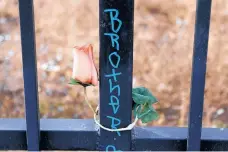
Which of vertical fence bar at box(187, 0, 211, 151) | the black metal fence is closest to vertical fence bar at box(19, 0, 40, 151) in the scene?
the black metal fence

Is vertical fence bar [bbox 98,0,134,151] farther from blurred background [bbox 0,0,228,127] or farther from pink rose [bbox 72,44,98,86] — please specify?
blurred background [bbox 0,0,228,127]

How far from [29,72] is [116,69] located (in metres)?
0.18

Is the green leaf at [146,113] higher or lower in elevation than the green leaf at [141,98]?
lower

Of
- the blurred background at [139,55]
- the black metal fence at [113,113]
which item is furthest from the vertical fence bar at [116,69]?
the blurred background at [139,55]

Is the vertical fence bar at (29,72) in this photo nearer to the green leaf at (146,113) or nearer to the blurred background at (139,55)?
the green leaf at (146,113)

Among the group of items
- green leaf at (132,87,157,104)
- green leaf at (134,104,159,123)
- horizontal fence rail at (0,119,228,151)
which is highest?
green leaf at (132,87,157,104)

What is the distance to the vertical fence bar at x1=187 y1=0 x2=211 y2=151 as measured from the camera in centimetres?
86

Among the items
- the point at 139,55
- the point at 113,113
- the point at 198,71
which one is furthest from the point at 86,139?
the point at 139,55

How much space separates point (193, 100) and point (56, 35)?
6.96ft

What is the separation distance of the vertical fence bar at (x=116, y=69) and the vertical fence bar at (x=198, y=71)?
129 millimetres

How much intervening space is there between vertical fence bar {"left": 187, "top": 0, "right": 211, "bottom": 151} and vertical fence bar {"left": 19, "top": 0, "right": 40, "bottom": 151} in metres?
0.32

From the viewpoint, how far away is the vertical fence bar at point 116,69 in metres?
0.84

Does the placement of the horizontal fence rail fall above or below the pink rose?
below

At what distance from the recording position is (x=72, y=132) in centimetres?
97
